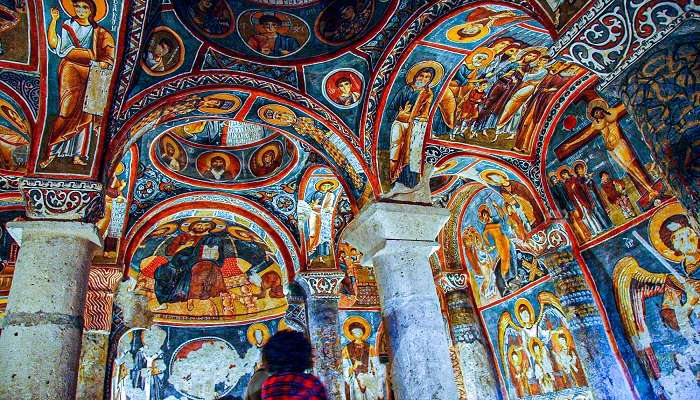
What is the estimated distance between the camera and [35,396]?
396 centimetres

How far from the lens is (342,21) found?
646cm

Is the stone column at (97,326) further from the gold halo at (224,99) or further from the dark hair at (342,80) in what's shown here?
the dark hair at (342,80)

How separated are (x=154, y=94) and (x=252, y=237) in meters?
5.54

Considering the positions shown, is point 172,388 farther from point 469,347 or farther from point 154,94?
point 154,94

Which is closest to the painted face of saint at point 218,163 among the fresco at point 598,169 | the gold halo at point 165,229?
the gold halo at point 165,229

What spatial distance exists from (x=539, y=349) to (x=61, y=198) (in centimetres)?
781

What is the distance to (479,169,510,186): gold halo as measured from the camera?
8.33 metres

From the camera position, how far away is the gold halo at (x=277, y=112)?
269 inches

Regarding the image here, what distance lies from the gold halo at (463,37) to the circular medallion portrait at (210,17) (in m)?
2.69

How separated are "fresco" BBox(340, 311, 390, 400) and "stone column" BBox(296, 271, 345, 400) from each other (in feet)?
7.37

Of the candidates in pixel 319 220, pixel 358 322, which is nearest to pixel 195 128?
pixel 319 220

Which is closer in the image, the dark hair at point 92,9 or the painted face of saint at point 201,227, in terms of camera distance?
the dark hair at point 92,9

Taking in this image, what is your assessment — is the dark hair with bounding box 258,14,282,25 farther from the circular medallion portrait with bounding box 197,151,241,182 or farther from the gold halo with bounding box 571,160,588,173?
the gold halo with bounding box 571,160,588,173

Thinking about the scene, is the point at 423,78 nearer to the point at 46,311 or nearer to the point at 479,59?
the point at 479,59
